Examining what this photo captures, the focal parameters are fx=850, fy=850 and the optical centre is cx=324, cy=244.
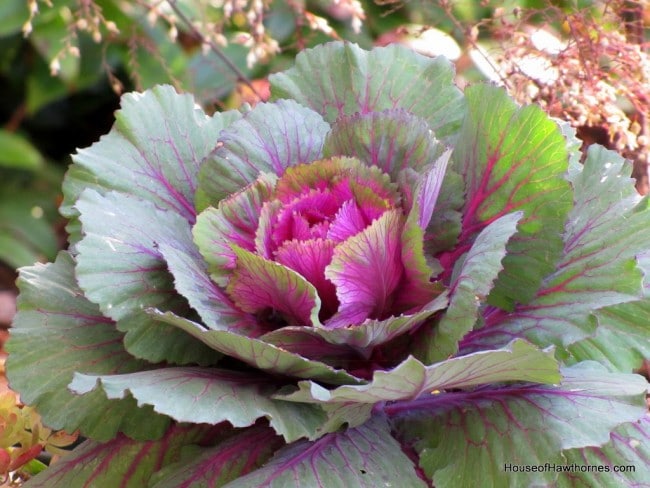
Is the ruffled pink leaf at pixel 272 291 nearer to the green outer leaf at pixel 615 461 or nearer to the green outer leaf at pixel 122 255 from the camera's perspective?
the green outer leaf at pixel 122 255

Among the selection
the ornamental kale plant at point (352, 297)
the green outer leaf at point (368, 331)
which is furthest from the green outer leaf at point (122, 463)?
the green outer leaf at point (368, 331)

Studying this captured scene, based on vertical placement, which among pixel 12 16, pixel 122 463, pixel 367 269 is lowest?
pixel 12 16

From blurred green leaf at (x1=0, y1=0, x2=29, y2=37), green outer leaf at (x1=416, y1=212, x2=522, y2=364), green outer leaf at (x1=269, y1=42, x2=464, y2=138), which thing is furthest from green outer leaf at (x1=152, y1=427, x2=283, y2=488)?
blurred green leaf at (x1=0, y1=0, x2=29, y2=37)

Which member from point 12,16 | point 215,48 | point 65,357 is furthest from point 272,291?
point 12,16

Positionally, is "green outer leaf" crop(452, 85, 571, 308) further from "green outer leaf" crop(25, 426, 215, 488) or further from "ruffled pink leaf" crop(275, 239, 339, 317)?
"green outer leaf" crop(25, 426, 215, 488)

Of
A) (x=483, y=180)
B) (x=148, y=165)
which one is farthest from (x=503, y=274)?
(x=148, y=165)

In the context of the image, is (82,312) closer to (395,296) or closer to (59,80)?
(395,296)

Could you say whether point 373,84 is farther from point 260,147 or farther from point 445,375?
point 445,375
